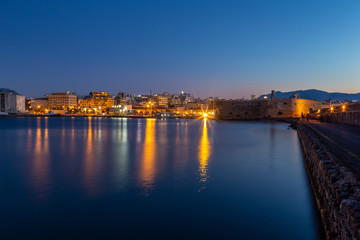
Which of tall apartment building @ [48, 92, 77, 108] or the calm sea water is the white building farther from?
the calm sea water

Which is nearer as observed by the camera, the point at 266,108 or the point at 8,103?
the point at 266,108

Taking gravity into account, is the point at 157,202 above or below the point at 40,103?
below

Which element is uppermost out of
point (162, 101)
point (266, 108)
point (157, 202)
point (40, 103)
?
point (162, 101)

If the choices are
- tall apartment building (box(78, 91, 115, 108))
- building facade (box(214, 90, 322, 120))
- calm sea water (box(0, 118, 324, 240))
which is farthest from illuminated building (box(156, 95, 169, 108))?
calm sea water (box(0, 118, 324, 240))

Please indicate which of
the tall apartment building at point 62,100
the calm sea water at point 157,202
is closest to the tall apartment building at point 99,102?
the tall apartment building at point 62,100

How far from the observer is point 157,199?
6.71 metres

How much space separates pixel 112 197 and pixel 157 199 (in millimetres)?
1097

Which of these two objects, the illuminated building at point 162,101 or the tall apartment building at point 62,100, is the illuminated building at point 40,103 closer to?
the tall apartment building at point 62,100

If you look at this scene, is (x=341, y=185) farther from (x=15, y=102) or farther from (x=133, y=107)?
(x=15, y=102)

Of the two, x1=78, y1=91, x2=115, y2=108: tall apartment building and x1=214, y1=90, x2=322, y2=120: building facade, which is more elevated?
x1=78, y1=91, x2=115, y2=108: tall apartment building

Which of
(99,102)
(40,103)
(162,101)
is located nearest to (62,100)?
(40,103)

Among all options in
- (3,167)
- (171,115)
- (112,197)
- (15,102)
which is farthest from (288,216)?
(15,102)

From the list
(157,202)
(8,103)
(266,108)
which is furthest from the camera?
(8,103)

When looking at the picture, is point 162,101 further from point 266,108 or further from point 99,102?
point 266,108
